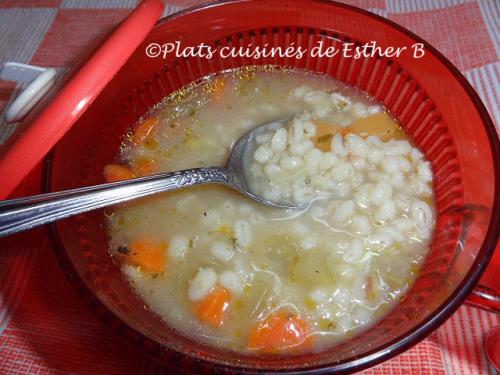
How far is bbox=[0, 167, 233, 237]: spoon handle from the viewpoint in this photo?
3.36ft

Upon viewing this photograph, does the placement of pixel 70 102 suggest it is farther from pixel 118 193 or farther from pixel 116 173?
pixel 116 173

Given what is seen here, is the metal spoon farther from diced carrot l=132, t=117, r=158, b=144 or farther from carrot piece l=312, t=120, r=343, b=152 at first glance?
diced carrot l=132, t=117, r=158, b=144

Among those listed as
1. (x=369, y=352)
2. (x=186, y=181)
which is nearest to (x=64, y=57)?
(x=186, y=181)

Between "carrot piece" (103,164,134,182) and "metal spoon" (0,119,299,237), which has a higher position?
"carrot piece" (103,164,134,182)

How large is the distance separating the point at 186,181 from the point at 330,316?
0.59 meters

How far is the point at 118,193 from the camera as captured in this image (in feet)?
4.06

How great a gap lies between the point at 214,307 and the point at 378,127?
914mm

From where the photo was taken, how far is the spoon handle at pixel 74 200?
1025 millimetres

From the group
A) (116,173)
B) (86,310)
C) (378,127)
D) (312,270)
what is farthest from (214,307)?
(378,127)

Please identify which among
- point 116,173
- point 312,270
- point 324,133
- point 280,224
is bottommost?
point 312,270

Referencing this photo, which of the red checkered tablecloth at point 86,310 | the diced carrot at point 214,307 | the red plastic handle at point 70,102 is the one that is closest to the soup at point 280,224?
the diced carrot at point 214,307

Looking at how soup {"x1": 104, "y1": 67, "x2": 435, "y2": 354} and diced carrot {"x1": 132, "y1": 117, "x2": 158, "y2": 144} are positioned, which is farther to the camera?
diced carrot {"x1": 132, "y1": 117, "x2": 158, "y2": 144}

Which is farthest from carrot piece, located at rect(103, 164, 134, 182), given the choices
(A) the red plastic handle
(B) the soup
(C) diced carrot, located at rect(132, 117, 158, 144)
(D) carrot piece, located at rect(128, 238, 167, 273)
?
(A) the red plastic handle

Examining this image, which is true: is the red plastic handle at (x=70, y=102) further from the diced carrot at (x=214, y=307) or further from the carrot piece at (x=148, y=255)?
the diced carrot at (x=214, y=307)
